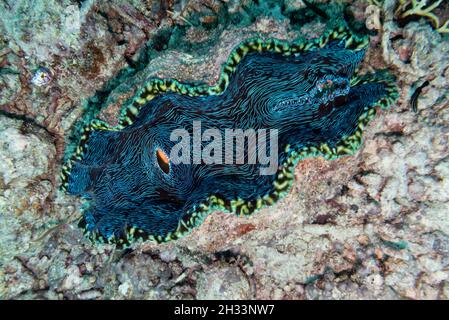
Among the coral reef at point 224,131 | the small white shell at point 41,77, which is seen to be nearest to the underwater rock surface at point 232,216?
the small white shell at point 41,77

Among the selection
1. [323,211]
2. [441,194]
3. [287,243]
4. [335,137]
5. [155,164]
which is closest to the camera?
[335,137]

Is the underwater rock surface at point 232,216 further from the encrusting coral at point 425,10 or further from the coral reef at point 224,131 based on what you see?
the coral reef at point 224,131

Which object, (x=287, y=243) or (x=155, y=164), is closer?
(x=155, y=164)

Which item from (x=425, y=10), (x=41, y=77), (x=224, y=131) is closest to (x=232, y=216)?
(x=224, y=131)

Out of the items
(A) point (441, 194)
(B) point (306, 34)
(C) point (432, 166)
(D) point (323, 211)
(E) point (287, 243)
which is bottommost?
(E) point (287, 243)

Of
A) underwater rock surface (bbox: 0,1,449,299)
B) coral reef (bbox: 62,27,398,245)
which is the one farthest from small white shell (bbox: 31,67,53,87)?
coral reef (bbox: 62,27,398,245)

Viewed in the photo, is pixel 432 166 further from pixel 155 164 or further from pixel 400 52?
pixel 155 164

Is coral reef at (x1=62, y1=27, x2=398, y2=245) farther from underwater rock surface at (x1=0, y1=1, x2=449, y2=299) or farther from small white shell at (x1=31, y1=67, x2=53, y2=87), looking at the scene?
small white shell at (x1=31, y1=67, x2=53, y2=87)

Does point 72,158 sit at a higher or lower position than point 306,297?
higher

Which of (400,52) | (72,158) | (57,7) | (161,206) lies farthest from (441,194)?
(57,7)
